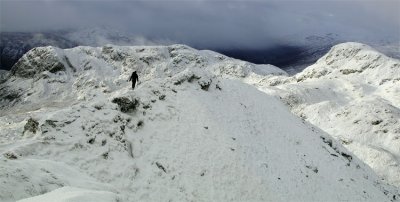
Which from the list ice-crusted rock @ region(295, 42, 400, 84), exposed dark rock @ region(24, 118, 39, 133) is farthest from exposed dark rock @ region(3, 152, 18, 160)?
ice-crusted rock @ region(295, 42, 400, 84)

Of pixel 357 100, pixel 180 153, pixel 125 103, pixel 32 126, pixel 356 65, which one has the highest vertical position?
pixel 125 103

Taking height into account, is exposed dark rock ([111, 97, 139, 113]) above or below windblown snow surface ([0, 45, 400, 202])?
above

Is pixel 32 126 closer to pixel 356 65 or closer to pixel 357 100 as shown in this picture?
pixel 357 100

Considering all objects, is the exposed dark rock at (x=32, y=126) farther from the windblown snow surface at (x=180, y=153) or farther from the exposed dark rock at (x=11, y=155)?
the exposed dark rock at (x=11, y=155)

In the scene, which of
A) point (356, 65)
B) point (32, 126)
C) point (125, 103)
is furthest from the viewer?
point (356, 65)

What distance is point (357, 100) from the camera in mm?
114375

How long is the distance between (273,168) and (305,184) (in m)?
2.30

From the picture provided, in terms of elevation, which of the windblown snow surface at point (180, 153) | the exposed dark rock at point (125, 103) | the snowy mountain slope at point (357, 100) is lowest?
the snowy mountain slope at point (357, 100)

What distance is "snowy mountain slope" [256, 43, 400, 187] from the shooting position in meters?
74.6

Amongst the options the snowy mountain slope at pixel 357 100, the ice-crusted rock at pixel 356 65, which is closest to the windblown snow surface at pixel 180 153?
the snowy mountain slope at pixel 357 100

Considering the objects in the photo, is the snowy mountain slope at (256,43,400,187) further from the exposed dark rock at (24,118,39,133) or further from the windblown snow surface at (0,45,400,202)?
the exposed dark rock at (24,118,39,133)

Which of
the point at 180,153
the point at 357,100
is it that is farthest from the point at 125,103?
the point at 357,100

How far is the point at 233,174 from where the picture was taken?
88.3ft

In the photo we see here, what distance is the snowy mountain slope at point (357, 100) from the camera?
7458cm
